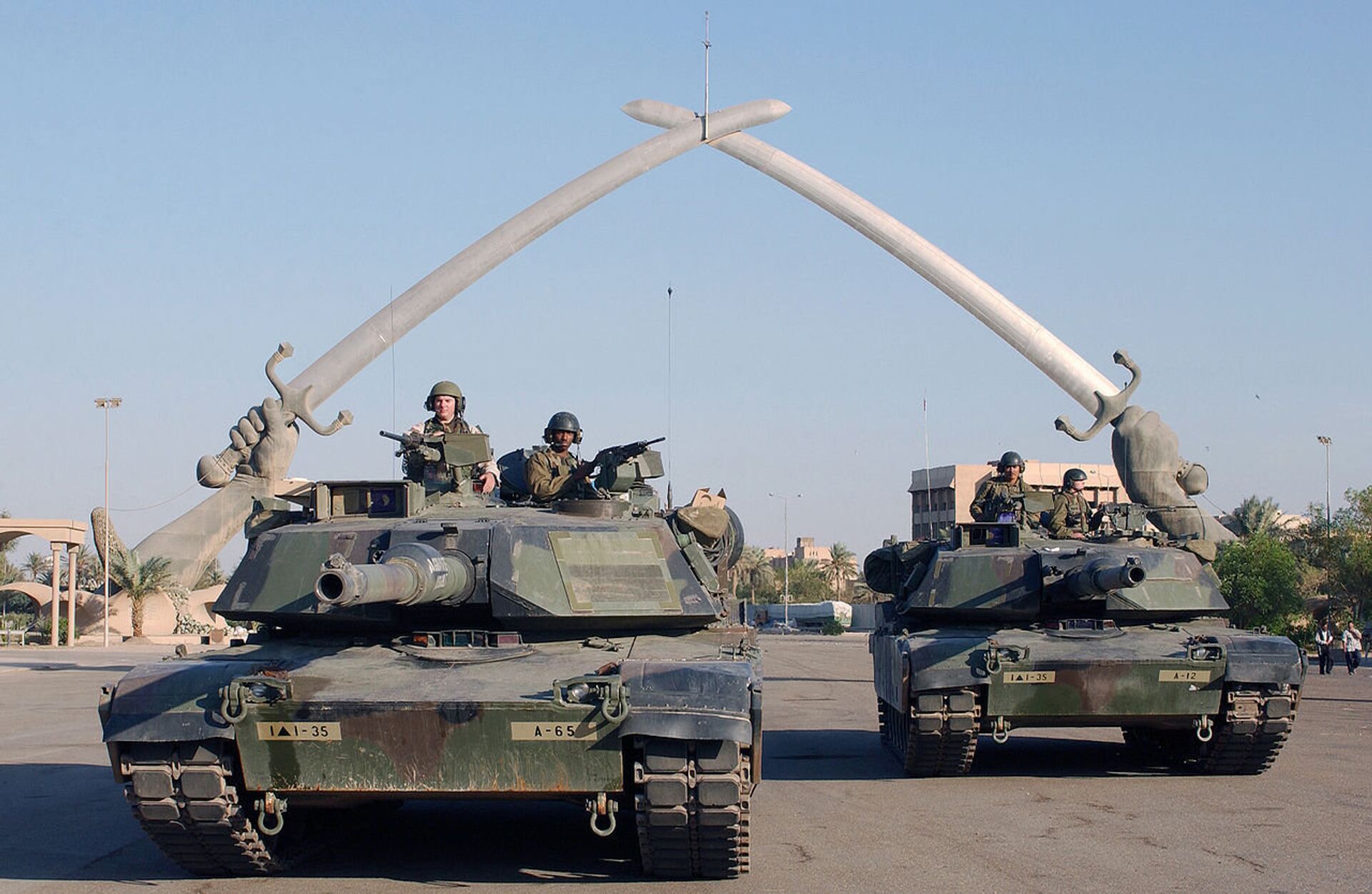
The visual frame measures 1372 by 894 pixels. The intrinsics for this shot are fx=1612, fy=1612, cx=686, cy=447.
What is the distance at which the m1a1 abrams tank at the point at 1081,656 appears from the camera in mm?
12453

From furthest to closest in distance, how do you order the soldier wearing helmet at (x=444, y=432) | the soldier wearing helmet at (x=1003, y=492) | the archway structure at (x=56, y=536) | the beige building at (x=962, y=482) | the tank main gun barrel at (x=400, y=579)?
1. the beige building at (x=962, y=482)
2. the archway structure at (x=56, y=536)
3. the soldier wearing helmet at (x=1003, y=492)
4. the soldier wearing helmet at (x=444, y=432)
5. the tank main gun barrel at (x=400, y=579)

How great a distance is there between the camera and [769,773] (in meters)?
13.7

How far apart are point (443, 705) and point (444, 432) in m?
3.83

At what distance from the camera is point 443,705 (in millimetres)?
8117

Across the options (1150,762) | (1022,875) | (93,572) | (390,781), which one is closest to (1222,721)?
(1150,762)

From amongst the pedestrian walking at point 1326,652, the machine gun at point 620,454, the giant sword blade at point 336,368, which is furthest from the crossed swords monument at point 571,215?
the machine gun at point 620,454

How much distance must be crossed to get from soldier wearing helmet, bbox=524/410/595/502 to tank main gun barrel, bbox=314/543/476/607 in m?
2.21

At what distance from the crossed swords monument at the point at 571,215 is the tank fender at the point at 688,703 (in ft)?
120

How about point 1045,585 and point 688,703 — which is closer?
point 688,703

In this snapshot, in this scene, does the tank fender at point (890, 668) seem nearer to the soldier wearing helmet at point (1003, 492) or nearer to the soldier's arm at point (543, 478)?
the soldier wearing helmet at point (1003, 492)

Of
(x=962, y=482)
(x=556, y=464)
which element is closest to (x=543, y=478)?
(x=556, y=464)

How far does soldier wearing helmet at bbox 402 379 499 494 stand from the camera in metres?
11.2

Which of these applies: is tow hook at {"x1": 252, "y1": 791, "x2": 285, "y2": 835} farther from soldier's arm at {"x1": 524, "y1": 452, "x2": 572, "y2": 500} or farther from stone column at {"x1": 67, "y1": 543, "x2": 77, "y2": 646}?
stone column at {"x1": 67, "y1": 543, "x2": 77, "y2": 646}

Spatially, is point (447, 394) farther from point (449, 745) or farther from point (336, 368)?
point (336, 368)
